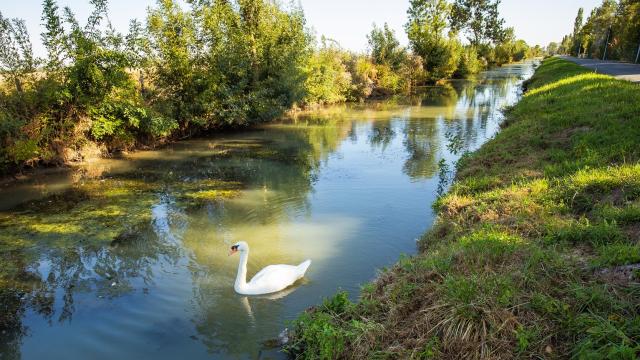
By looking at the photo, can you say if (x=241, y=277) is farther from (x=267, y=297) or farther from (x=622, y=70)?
(x=622, y=70)


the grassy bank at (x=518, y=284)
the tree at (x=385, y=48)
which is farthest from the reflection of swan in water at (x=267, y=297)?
the tree at (x=385, y=48)

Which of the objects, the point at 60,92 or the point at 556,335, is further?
the point at 60,92

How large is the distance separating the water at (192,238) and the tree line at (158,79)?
1381 millimetres

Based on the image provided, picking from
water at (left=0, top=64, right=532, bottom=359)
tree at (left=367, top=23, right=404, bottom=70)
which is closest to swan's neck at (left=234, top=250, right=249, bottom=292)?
water at (left=0, top=64, right=532, bottom=359)

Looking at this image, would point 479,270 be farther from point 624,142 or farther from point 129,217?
point 129,217

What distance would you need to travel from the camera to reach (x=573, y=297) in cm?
398

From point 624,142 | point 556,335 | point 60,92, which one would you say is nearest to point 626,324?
point 556,335

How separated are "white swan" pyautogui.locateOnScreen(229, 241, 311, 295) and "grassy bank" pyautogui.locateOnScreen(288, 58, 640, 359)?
1388 millimetres

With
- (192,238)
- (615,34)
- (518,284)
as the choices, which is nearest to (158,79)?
(192,238)

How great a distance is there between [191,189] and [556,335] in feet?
35.8

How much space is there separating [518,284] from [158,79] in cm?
1936

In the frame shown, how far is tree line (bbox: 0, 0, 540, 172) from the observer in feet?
47.1

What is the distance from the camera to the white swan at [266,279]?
6535mm

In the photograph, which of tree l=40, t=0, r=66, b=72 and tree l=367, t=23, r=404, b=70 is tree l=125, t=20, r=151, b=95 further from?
tree l=367, t=23, r=404, b=70
